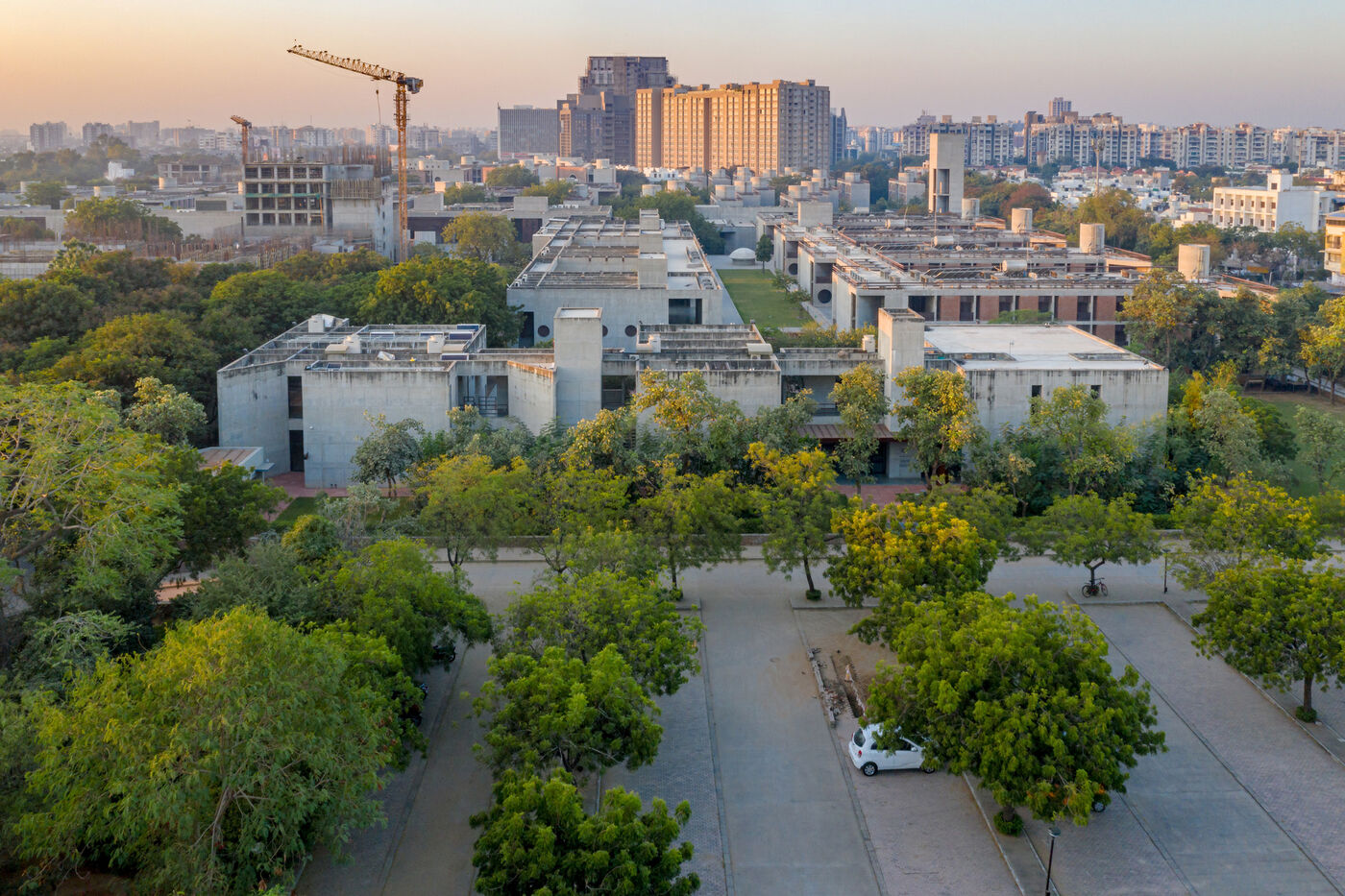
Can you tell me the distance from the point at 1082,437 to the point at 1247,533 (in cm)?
724

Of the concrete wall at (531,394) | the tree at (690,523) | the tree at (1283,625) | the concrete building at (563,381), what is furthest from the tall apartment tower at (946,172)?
the tree at (1283,625)

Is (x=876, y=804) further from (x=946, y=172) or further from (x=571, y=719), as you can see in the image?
(x=946, y=172)

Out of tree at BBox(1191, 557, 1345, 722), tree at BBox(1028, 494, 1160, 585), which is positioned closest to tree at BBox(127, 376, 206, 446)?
tree at BBox(1028, 494, 1160, 585)

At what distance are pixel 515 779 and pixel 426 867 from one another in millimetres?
2305

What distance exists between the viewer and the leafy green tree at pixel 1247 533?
23797 millimetres

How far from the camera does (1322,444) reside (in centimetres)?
3403

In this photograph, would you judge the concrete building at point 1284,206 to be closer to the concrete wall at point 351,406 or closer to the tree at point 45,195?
the concrete wall at point 351,406

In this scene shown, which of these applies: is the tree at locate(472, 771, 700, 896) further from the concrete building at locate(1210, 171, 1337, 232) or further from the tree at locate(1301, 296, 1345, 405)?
the concrete building at locate(1210, 171, 1337, 232)

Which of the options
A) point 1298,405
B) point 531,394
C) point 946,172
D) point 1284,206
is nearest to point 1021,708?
point 531,394

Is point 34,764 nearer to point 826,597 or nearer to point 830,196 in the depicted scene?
point 826,597

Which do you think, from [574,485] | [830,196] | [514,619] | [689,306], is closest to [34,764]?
[514,619]

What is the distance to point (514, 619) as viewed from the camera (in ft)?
66.0

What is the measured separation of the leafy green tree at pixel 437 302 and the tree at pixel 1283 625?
30.8 m

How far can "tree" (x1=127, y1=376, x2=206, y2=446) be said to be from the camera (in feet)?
104
